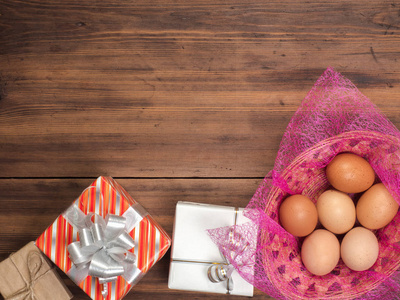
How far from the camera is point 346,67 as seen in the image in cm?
87

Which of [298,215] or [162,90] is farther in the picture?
[162,90]

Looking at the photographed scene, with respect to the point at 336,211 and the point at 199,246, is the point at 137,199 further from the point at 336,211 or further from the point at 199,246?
the point at 336,211

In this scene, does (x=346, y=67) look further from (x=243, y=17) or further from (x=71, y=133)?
(x=71, y=133)

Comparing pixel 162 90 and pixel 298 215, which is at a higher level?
pixel 162 90

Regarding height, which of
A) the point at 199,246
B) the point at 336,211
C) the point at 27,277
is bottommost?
the point at 27,277

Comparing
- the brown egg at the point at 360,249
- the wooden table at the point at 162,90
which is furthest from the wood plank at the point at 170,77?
the brown egg at the point at 360,249

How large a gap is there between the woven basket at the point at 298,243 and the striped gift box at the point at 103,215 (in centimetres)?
22

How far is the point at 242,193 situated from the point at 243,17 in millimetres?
416

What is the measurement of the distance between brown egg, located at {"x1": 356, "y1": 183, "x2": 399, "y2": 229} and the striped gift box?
1.29 feet

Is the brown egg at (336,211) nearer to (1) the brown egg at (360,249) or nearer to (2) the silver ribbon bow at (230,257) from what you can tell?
(1) the brown egg at (360,249)

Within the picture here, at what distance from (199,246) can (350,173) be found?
33 centimetres

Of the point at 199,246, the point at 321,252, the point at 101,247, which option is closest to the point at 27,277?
the point at 101,247

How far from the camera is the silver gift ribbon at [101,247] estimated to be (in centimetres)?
67

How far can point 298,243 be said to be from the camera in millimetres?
774
